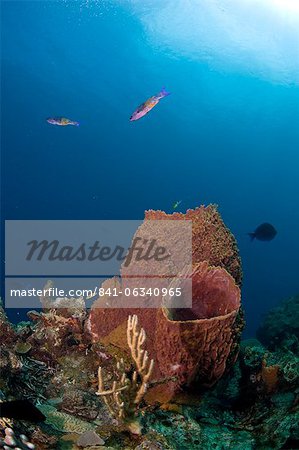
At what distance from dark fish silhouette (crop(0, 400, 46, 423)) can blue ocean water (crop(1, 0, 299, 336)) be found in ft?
113

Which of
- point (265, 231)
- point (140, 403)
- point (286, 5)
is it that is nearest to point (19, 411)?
point (140, 403)

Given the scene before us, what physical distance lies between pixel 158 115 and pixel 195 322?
179ft

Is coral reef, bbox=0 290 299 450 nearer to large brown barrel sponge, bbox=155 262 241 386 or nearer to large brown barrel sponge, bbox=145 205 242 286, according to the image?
A: large brown barrel sponge, bbox=155 262 241 386

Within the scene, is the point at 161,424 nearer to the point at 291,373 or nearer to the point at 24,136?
the point at 291,373

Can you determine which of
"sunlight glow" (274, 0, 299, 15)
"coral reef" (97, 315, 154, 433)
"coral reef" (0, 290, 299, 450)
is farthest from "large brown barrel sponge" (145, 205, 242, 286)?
"sunlight glow" (274, 0, 299, 15)

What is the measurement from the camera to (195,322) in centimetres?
338

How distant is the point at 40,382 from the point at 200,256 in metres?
2.23

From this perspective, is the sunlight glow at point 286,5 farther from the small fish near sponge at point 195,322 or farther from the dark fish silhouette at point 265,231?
the small fish near sponge at point 195,322

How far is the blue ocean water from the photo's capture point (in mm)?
38719

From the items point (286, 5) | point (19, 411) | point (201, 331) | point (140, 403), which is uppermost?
point (286, 5)

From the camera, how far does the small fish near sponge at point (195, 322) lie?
11.4ft

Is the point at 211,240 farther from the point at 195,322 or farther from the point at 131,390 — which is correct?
the point at 131,390

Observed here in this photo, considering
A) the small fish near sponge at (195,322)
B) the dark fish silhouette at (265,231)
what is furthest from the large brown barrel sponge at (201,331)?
the dark fish silhouette at (265,231)

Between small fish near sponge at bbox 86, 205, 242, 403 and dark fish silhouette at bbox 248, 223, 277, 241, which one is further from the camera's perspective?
dark fish silhouette at bbox 248, 223, 277, 241
